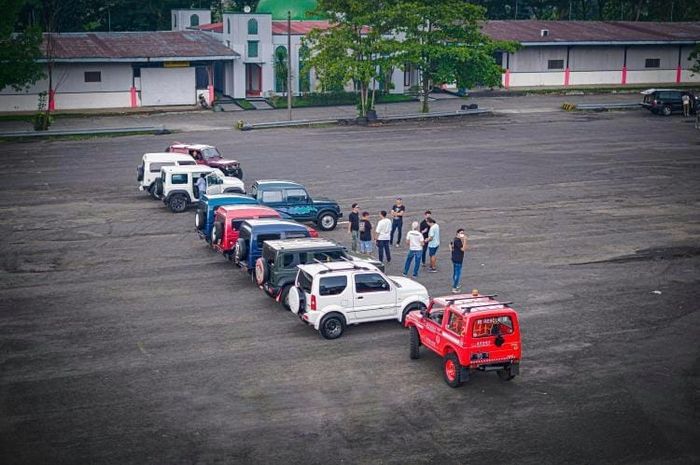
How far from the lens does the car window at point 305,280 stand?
68.3 feet

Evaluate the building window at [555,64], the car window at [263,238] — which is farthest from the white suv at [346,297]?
the building window at [555,64]

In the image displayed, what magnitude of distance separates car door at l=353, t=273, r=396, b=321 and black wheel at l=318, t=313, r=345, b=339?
0.44m

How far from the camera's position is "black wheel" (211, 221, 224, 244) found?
1053 inches

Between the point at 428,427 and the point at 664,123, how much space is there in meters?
50.7

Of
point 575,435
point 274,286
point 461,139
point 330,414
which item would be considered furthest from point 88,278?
point 461,139

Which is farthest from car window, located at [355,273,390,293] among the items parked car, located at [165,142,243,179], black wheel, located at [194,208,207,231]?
parked car, located at [165,142,243,179]

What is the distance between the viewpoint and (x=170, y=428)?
1572 cm

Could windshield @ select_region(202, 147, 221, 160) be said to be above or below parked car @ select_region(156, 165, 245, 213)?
above

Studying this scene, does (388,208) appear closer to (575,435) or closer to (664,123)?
(575,435)

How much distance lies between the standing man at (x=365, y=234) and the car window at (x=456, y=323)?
8.91 meters

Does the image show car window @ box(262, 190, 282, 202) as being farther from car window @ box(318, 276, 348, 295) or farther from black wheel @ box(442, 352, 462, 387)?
black wheel @ box(442, 352, 462, 387)

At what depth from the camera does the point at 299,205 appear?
103 ft

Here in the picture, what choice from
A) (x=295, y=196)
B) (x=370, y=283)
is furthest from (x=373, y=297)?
(x=295, y=196)

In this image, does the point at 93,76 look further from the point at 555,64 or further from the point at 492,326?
the point at 492,326
